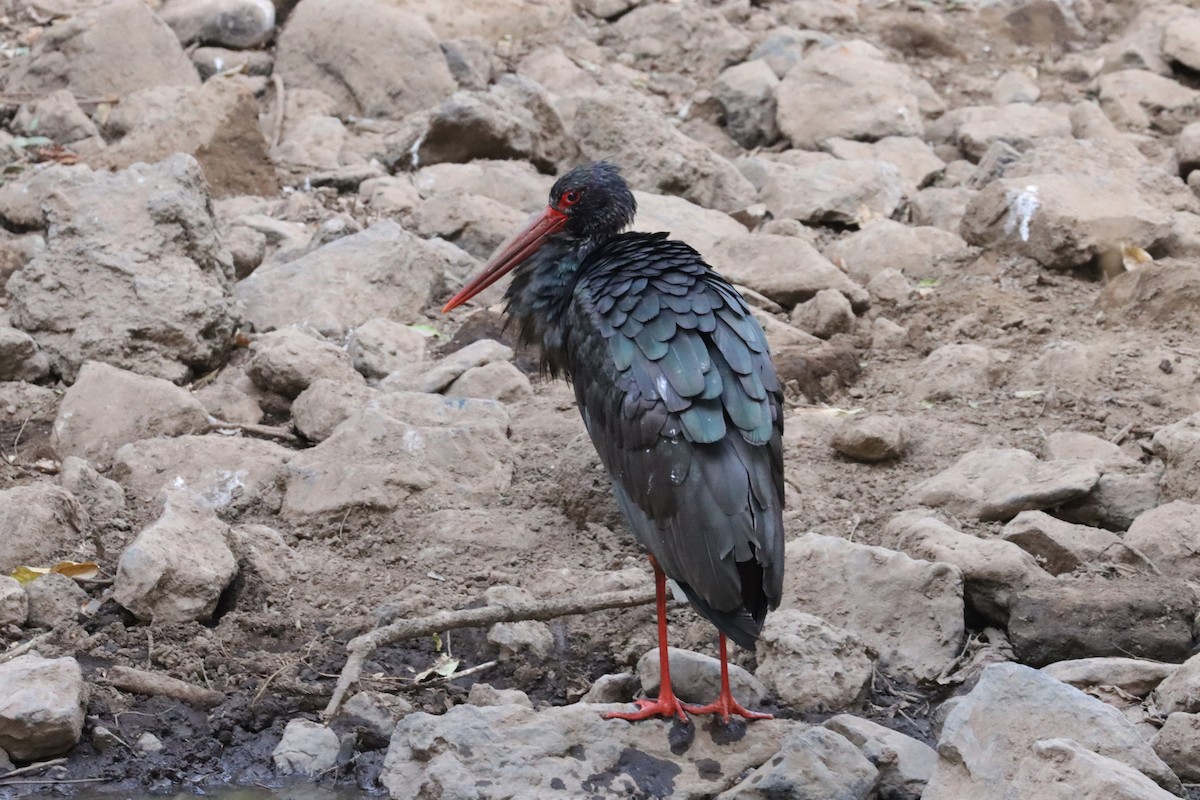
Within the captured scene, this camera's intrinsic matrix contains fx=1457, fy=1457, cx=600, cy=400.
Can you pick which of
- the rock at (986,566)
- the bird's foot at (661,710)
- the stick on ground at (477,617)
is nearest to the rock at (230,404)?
the stick on ground at (477,617)

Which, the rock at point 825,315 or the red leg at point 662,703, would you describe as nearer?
the red leg at point 662,703

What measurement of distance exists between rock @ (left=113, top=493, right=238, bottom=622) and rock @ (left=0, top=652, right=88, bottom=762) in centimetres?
46

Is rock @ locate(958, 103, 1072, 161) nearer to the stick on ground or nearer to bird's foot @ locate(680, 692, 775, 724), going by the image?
the stick on ground

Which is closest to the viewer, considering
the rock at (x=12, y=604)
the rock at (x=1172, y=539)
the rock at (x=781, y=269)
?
the rock at (x=12, y=604)

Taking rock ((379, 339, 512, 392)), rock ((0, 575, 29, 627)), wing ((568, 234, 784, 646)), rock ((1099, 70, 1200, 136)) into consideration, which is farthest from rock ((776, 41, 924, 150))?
rock ((0, 575, 29, 627))

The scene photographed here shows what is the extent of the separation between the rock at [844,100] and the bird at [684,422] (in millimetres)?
5833

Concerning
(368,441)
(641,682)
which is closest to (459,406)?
(368,441)

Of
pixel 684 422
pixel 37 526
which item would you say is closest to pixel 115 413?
pixel 37 526

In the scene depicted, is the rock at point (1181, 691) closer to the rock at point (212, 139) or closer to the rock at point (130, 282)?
the rock at point (130, 282)

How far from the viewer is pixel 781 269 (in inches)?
305

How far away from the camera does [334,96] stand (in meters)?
10.6

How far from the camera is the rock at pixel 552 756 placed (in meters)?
3.99

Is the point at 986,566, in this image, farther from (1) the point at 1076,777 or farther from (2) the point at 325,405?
(2) the point at 325,405

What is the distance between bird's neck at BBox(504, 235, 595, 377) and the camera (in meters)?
5.15
